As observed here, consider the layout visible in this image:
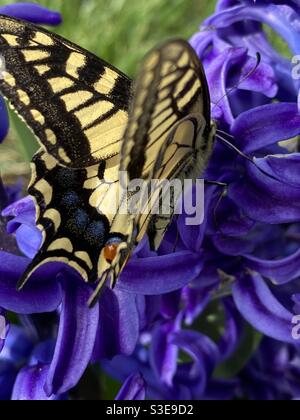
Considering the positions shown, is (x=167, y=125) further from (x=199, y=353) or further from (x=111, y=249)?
(x=199, y=353)

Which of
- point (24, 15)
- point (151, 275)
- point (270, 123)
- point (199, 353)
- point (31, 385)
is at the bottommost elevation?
point (199, 353)

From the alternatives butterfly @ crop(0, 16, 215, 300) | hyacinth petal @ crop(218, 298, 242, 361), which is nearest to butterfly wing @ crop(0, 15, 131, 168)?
butterfly @ crop(0, 16, 215, 300)

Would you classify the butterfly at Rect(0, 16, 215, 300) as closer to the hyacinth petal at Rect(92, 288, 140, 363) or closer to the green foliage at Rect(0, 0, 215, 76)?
the hyacinth petal at Rect(92, 288, 140, 363)

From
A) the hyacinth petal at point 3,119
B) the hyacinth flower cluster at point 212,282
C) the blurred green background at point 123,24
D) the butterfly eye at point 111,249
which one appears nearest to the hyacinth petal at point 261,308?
the hyacinth flower cluster at point 212,282

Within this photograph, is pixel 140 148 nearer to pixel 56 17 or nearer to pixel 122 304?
pixel 122 304

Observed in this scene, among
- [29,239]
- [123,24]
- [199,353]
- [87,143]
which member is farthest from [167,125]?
[123,24]

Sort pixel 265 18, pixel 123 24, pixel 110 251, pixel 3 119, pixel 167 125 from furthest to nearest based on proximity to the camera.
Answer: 1. pixel 123 24
2. pixel 265 18
3. pixel 3 119
4. pixel 110 251
5. pixel 167 125
